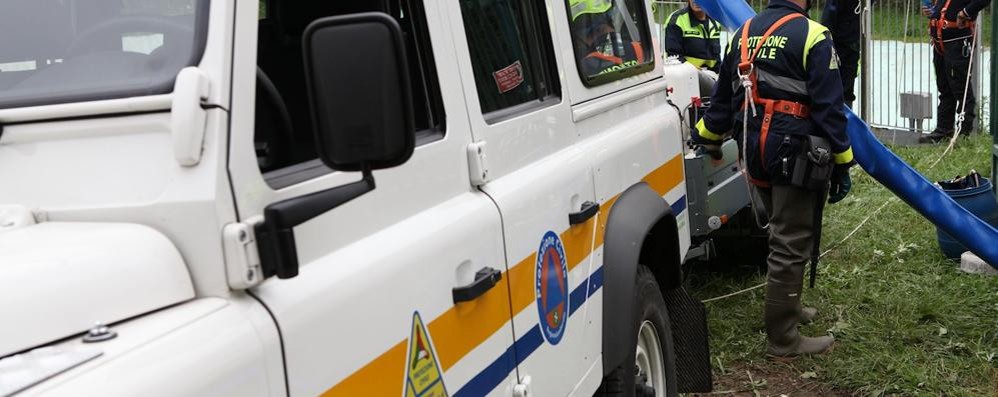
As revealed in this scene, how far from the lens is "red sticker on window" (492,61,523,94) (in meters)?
2.82

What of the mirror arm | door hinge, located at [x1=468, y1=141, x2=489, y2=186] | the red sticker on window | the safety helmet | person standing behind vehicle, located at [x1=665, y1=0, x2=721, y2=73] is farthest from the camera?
person standing behind vehicle, located at [x1=665, y1=0, x2=721, y2=73]

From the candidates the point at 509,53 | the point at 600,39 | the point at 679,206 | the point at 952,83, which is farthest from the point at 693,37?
the point at 509,53

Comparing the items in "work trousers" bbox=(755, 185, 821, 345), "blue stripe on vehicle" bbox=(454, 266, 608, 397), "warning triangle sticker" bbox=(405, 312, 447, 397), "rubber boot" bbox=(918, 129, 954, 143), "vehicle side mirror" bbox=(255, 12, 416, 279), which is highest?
"vehicle side mirror" bbox=(255, 12, 416, 279)

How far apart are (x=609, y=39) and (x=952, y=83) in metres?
7.84

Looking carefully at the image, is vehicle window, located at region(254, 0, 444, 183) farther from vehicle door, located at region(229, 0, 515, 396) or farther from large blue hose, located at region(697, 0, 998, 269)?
large blue hose, located at region(697, 0, 998, 269)

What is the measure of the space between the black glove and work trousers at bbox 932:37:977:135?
5506 millimetres

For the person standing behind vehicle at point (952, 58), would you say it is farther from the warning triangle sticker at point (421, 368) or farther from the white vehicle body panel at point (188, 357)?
the white vehicle body panel at point (188, 357)

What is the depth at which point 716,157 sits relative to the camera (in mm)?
5406

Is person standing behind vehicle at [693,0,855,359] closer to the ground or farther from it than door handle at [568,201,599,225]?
closer to the ground

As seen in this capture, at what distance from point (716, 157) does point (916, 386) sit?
146cm

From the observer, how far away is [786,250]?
5.21 metres

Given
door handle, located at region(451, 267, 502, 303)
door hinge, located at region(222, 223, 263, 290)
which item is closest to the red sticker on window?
door handle, located at region(451, 267, 502, 303)

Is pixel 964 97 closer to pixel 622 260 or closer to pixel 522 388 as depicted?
pixel 622 260

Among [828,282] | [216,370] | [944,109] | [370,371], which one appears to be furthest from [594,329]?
[944,109]
